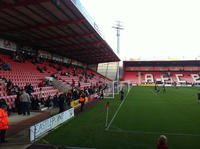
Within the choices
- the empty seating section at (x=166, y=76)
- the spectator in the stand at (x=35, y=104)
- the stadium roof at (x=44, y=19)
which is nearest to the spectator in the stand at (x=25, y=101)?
the spectator in the stand at (x=35, y=104)

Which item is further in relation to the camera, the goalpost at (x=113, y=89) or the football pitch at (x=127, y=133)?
the goalpost at (x=113, y=89)

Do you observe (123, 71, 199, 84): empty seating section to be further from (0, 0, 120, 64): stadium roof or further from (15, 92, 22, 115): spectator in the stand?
(15, 92, 22, 115): spectator in the stand

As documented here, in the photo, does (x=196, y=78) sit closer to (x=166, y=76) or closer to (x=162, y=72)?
(x=166, y=76)

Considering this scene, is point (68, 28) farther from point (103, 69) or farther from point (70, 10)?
Answer: point (103, 69)

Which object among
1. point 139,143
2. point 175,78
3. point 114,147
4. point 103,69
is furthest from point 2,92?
point 175,78

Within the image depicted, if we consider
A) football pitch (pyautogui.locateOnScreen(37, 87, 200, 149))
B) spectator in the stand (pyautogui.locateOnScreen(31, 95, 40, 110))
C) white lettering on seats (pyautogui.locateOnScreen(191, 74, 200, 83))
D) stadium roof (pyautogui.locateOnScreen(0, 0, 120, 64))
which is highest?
stadium roof (pyautogui.locateOnScreen(0, 0, 120, 64))

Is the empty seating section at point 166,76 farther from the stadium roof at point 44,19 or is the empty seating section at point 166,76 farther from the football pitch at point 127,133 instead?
the football pitch at point 127,133

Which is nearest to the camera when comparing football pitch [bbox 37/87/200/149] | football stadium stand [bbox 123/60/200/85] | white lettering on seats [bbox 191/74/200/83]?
football pitch [bbox 37/87/200/149]

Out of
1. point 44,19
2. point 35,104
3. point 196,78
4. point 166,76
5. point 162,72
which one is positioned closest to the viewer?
point 35,104

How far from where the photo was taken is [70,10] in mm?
12039

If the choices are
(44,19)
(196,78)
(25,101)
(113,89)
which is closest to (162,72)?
(196,78)

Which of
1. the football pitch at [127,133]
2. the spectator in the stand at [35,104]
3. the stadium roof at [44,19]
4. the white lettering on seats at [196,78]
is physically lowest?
the football pitch at [127,133]

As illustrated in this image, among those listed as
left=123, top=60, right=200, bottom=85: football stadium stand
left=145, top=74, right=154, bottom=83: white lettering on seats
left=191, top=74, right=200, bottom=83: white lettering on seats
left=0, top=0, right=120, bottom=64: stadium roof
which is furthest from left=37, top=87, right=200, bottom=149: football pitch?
left=191, top=74, right=200, bottom=83: white lettering on seats

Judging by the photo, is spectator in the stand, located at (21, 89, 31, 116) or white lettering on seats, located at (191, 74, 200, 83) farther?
white lettering on seats, located at (191, 74, 200, 83)
